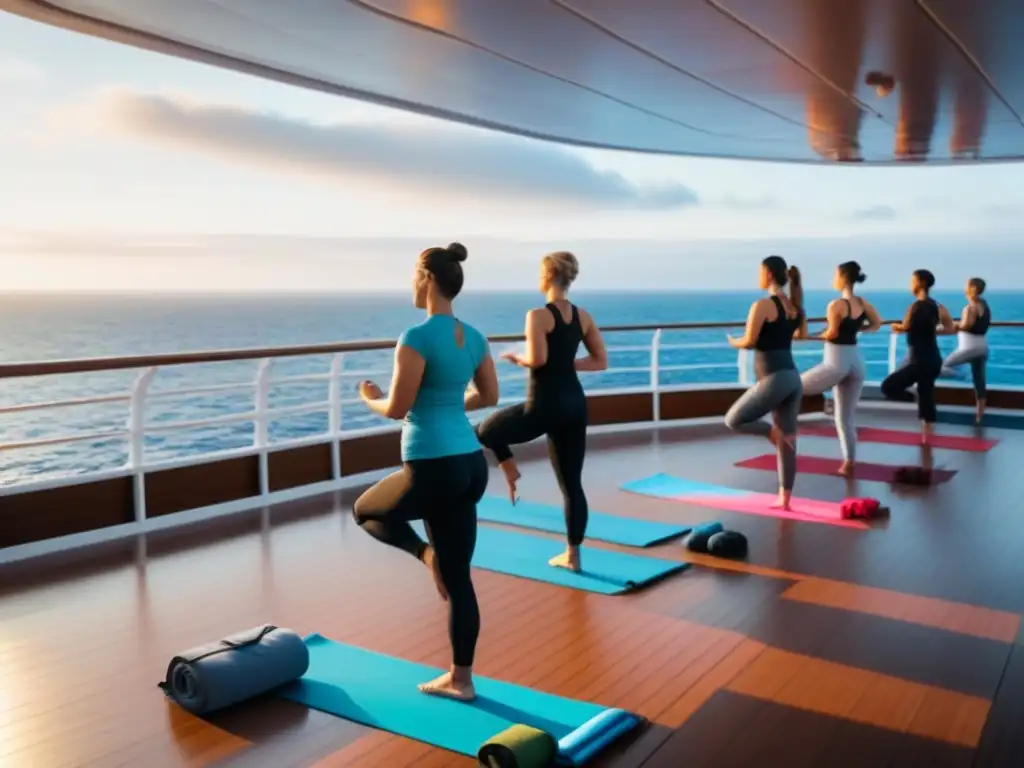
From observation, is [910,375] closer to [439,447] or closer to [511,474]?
[511,474]

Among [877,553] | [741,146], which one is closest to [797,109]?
[741,146]

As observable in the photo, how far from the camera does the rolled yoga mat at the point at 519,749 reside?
94.1 inches

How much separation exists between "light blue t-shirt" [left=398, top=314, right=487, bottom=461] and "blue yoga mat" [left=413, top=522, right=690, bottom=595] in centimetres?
152

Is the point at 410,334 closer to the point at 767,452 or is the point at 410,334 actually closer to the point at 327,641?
the point at 327,641

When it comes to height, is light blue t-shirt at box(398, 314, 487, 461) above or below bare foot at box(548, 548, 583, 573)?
above

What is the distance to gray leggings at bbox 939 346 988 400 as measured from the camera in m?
8.40

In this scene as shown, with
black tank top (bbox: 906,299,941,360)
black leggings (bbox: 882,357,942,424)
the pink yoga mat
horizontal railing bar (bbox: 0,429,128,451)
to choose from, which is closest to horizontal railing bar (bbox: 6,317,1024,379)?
horizontal railing bar (bbox: 0,429,128,451)

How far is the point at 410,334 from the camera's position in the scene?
8.80 ft

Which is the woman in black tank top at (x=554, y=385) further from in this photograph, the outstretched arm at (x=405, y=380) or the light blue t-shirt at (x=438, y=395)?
the outstretched arm at (x=405, y=380)

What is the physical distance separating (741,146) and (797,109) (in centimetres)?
204

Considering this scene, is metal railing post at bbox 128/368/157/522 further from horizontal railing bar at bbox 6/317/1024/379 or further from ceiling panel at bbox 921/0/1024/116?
ceiling panel at bbox 921/0/1024/116

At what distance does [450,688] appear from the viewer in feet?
9.69

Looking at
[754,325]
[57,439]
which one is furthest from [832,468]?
[57,439]

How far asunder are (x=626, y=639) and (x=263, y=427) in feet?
9.92
